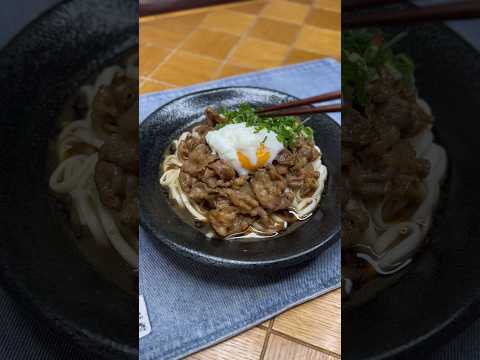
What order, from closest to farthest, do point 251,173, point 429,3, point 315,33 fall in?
1. point 429,3
2. point 251,173
3. point 315,33

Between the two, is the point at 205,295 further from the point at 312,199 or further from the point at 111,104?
the point at 111,104

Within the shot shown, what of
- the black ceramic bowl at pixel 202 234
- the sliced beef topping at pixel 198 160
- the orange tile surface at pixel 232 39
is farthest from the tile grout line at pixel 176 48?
the sliced beef topping at pixel 198 160

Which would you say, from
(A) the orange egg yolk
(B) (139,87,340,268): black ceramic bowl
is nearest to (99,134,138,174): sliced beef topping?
(B) (139,87,340,268): black ceramic bowl

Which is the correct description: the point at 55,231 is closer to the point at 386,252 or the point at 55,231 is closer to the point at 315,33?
the point at 386,252

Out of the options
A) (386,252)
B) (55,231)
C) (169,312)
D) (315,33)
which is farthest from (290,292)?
(315,33)

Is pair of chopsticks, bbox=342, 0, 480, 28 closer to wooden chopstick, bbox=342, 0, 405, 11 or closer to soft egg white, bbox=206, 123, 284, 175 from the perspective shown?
wooden chopstick, bbox=342, 0, 405, 11

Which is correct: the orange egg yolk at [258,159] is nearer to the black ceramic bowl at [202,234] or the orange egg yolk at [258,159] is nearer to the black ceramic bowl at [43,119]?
the black ceramic bowl at [202,234]
